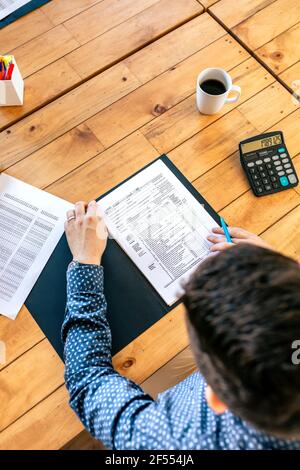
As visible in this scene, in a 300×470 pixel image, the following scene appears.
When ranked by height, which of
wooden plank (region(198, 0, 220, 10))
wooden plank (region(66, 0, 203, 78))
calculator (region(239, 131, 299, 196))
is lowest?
calculator (region(239, 131, 299, 196))

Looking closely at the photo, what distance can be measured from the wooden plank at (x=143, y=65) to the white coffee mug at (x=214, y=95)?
15 centimetres

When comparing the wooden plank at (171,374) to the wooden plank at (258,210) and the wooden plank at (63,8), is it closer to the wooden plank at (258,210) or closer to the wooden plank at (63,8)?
the wooden plank at (258,210)

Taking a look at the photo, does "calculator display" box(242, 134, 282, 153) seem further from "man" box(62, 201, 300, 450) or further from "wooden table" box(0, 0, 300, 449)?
"man" box(62, 201, 300, 450)

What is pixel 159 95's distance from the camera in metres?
1.04

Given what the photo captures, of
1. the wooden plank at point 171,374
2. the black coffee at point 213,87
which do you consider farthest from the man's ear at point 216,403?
the black coffee at point 213,87

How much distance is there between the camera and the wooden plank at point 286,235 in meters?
0.91

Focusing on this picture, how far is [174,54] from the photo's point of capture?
3.52ft

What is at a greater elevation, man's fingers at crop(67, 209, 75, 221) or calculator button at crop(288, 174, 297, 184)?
man's fingers at crop(67, 209, 75, 221)

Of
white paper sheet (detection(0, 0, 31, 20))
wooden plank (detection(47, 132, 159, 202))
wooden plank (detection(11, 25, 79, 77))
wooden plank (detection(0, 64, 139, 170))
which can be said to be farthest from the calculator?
white paper sheet (detection(0, 0, 31, 20))

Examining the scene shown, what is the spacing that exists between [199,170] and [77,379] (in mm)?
547

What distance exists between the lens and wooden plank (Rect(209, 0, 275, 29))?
3.66 ft

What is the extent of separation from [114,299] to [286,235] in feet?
1.38

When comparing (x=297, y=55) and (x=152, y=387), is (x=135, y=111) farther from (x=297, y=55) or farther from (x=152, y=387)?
(x=152, y=387)

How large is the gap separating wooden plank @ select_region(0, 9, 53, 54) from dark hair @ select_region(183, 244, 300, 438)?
92 centimetres
